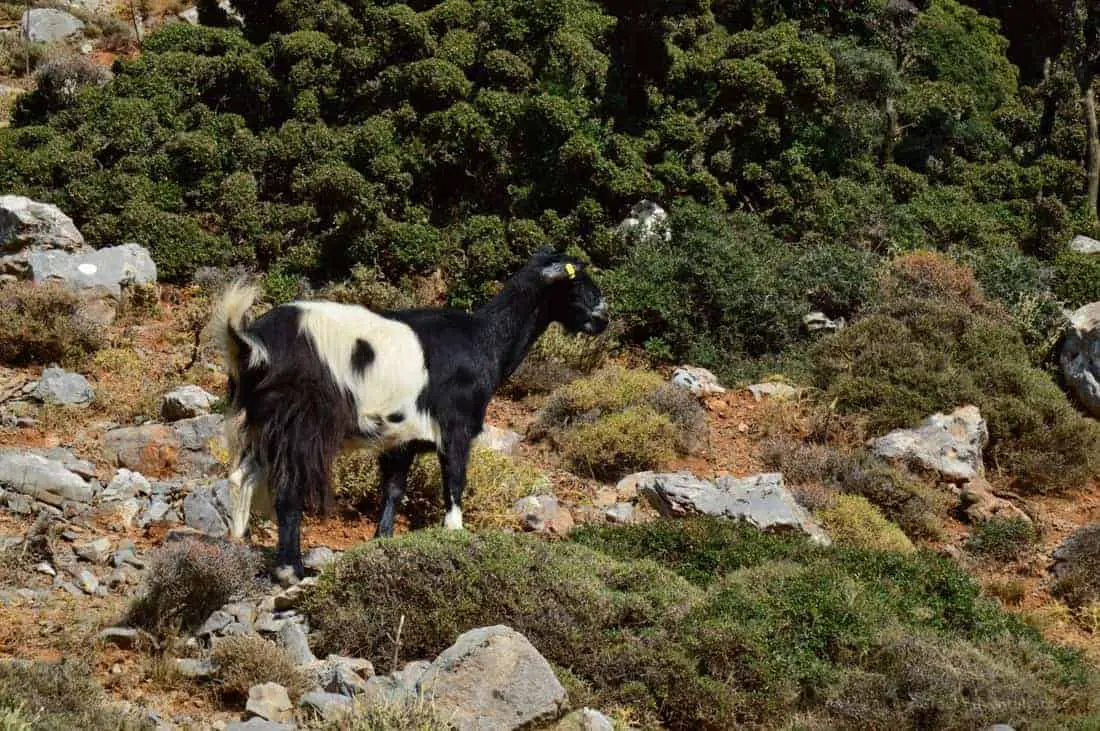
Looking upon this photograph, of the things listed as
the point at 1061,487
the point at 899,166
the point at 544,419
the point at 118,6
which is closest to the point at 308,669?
the point at 544,419

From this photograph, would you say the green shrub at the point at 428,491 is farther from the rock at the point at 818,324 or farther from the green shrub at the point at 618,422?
the rock at the point at 818,324

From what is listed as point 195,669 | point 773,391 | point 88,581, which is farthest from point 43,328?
point 773,391

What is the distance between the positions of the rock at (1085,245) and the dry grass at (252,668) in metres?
14.1

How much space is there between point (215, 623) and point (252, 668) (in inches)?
29.2

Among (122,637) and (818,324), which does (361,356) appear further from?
(818,324)

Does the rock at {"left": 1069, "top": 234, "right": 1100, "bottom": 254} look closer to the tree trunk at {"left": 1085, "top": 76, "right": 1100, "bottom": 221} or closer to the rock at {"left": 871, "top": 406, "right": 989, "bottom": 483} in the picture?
the tree trunk at {"left": 1085, "top": 76, "right": 1100, "bottom": 221}

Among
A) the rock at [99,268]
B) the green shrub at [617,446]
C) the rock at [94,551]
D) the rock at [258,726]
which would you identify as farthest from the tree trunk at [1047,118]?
the rock at [258,726]

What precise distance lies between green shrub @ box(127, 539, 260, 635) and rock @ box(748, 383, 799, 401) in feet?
25.4

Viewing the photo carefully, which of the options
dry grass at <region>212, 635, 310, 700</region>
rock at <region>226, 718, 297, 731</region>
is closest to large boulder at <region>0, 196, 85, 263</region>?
dry grass at <region>212, 635, 310, 700</region>

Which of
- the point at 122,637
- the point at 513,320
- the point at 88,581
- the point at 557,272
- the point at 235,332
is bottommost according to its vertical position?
the point at 88,581

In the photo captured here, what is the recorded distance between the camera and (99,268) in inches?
570

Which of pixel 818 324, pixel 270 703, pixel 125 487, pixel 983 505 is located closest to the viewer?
pixel 270 703

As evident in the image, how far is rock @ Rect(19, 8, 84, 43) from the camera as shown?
23.0 meters

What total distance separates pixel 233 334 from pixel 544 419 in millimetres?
5608
